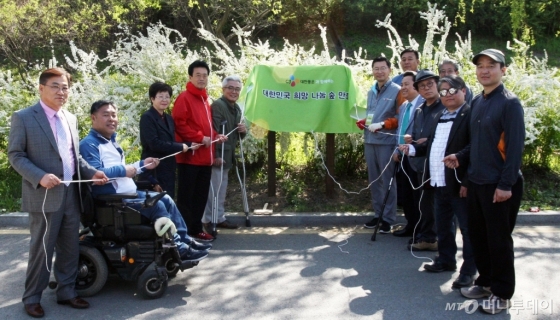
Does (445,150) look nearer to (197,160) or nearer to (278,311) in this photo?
(278,311)

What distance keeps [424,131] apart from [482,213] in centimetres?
143

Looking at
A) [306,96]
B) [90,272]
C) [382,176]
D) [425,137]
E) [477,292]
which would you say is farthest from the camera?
[306,96]

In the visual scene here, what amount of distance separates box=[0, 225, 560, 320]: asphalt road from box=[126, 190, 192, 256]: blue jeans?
0.40m

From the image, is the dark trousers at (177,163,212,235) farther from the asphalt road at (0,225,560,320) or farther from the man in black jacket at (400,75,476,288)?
the man in black jacket at (400,75,476,288)

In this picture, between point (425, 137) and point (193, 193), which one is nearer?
point (425, 137)

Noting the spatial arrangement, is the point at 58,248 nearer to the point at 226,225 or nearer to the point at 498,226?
the point at 226,225

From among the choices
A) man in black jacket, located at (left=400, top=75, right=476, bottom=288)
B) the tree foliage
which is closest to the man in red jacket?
man in black jacket, located at (left=400, top=75, right=476, bottom=288)

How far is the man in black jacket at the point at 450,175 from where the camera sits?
4.95 m

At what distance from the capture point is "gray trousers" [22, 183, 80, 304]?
445cm

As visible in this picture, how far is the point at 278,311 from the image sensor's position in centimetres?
460

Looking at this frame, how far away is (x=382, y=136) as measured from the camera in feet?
22.3

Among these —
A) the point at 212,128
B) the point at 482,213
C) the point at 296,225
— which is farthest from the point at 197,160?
the point at 482,213

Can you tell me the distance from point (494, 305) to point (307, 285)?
64.7 inches

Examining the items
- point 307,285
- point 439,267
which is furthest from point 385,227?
point 307,285
